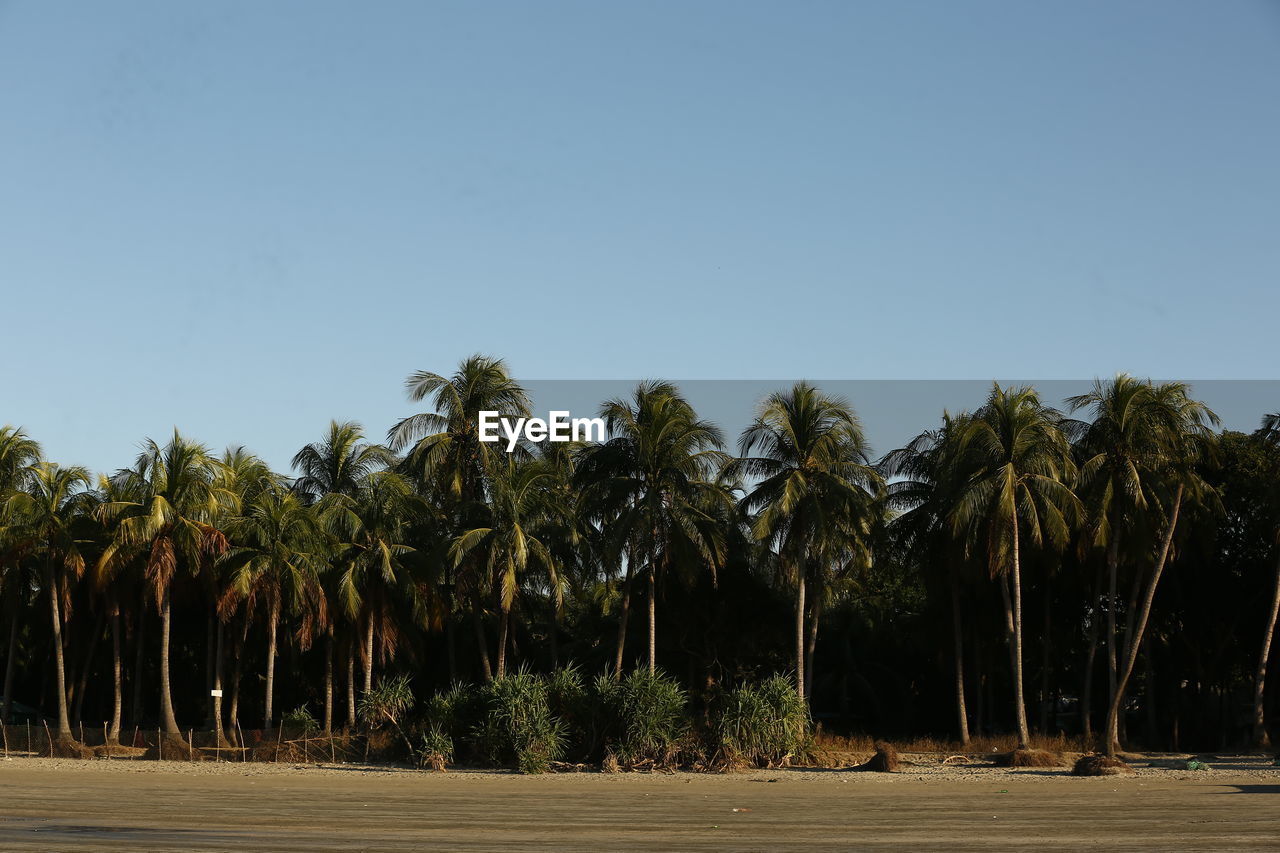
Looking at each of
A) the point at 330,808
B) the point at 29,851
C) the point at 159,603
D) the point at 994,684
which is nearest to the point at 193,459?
the point at 159,603

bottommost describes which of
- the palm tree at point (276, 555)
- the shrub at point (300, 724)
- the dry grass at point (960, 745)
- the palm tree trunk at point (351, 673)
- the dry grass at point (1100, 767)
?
the dry grass at point (960, 745)

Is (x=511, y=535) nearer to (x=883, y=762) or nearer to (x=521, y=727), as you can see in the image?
(x=521, y=727)

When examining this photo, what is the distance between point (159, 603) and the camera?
46.3 metres

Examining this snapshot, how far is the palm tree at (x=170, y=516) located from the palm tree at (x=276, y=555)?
0.89 metres

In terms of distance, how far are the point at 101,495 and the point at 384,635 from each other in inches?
445

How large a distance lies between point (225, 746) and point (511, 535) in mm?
11421

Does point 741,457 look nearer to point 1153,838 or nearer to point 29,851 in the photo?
point 1153,838

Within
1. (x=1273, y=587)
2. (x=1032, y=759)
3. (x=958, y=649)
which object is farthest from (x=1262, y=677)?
(x=1032, y=759)

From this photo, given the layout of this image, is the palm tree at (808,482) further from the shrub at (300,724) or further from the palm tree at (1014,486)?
the shrub at (300,724)

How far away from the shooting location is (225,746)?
43.7 metres

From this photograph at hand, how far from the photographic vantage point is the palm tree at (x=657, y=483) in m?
44.7

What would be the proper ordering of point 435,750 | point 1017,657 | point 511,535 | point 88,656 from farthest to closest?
point 88,656 < point 511,535 < point 1017,657 < point 435,750

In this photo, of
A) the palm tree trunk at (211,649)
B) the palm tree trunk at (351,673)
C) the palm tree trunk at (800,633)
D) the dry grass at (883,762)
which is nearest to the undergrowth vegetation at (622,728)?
the dry grass at (883,762)

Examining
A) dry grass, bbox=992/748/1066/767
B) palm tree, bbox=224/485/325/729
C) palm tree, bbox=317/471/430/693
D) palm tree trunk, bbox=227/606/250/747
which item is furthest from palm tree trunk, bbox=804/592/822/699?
palm tree trunk, bbox=227/606/250/747
